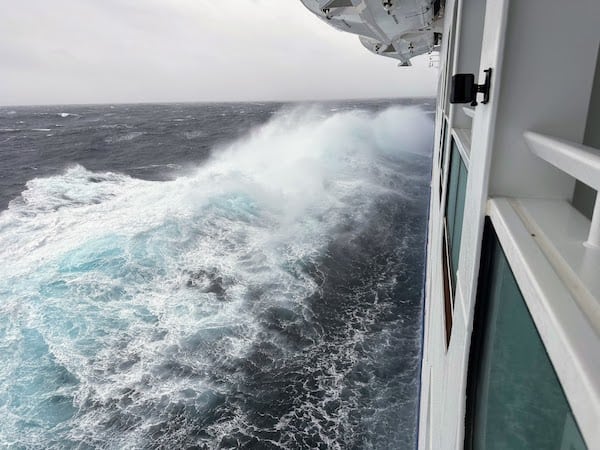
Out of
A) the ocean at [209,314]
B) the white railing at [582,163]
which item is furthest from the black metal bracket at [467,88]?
the ocean at [209,314]

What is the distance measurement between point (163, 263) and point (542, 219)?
835cm

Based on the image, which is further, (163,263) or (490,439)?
(163,263)

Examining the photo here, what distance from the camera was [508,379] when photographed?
0.78 metres

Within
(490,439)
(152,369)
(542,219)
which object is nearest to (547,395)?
(542,219)

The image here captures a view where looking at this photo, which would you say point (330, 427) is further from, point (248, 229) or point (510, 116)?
point (248, 229)

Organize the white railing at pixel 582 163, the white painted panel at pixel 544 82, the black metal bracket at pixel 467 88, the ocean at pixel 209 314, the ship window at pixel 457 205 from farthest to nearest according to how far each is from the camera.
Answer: the ocean at pixel 209 314 → the ship window at pixel 457 205 → the black metal bracket at pixel 467 88 → the white painted panel at pixel 544 82 → the white railing at pixel 582 163

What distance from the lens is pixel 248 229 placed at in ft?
34.2

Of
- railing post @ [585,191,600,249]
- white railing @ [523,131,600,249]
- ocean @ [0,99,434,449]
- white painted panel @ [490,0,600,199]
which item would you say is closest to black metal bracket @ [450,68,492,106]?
white painted panel @ [490,0,600,199]

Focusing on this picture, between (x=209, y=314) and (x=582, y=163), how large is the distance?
709cm

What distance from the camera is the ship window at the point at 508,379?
53 cm

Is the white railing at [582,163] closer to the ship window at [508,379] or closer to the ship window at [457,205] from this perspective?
the ship window at [508,379]

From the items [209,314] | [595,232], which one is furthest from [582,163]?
[209,314]

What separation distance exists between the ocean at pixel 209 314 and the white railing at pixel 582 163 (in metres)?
5.15

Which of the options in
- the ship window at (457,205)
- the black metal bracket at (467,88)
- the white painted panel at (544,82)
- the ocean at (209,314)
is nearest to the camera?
the white painted panel at (544,82)
